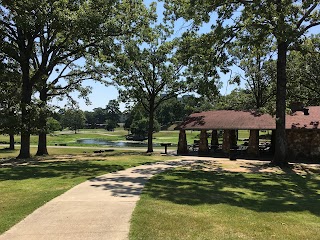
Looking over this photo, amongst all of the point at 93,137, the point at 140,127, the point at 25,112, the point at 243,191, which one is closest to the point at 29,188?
the point at 243,191

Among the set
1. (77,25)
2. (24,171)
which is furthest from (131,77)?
(24,171)

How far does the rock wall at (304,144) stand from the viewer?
22.6m

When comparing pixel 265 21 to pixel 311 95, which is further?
pixel 311 95

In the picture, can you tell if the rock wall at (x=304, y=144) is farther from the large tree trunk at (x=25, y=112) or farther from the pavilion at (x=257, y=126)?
the large tree trunk at (x=25, y=112)

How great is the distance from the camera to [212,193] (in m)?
10.6

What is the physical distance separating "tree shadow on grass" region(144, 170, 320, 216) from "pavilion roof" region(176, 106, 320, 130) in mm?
8904

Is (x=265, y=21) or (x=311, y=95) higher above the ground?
(x=265, y=21)

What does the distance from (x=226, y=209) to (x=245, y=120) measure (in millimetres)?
18282

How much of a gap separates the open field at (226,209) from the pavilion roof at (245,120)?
9.99 m

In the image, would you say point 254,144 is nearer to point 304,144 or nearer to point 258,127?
point 258,127

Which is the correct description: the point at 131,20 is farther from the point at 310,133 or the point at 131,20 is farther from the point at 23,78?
the point at 310,133

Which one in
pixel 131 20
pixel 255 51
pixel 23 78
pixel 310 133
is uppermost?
pixel 131 20

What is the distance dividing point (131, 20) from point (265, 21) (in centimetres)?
889

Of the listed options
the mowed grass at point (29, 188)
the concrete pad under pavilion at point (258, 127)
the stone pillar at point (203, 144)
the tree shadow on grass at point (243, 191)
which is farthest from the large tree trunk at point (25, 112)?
the stone pillar at point (203, 144)
